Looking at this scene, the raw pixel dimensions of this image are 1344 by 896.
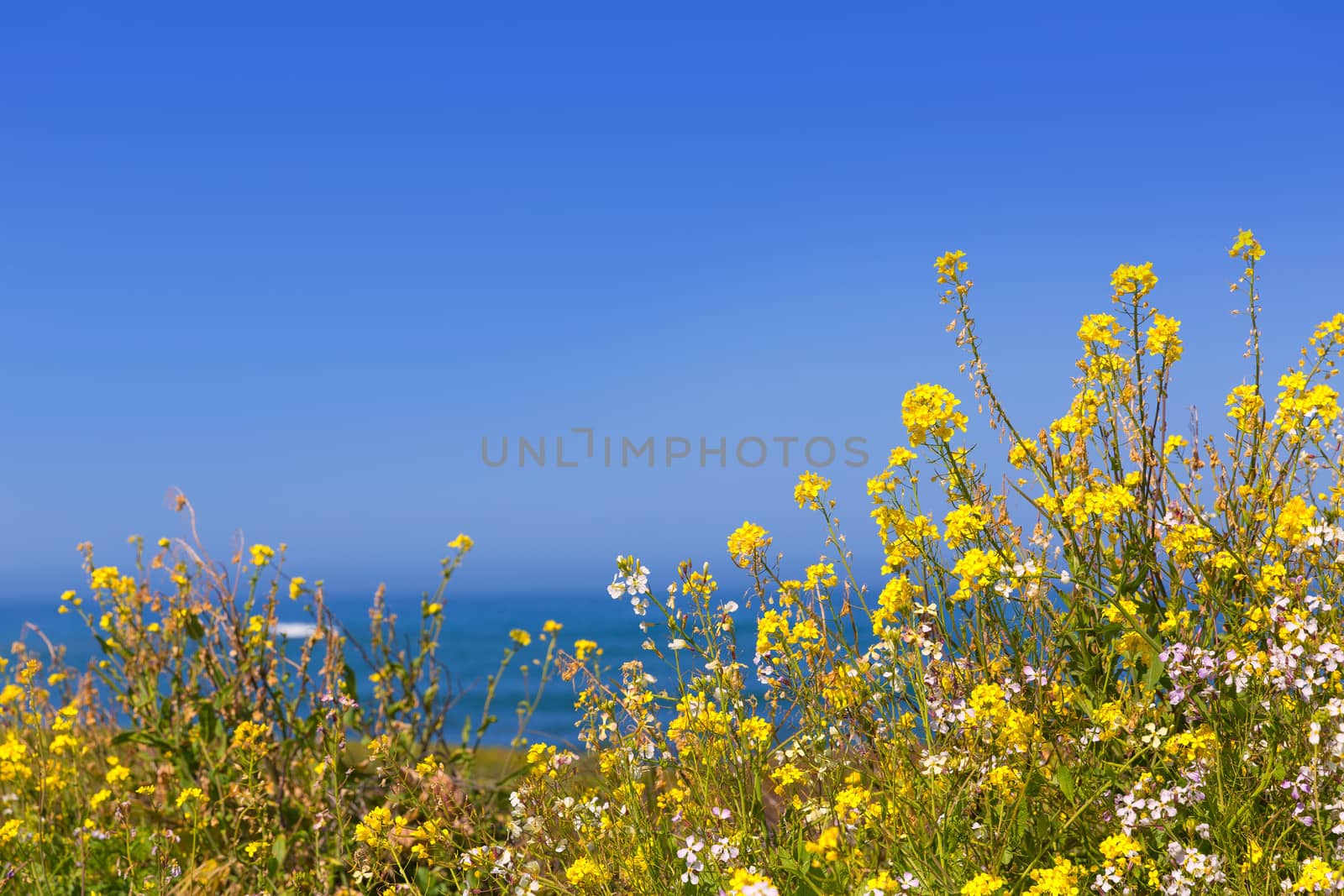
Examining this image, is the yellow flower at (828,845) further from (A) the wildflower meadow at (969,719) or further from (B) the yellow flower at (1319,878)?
(B) the yellow flower at (1319,878)

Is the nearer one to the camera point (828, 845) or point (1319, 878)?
point (828, 845)

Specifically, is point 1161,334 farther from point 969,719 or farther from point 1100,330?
point 969,719

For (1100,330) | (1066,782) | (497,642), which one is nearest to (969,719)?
(1066,782)

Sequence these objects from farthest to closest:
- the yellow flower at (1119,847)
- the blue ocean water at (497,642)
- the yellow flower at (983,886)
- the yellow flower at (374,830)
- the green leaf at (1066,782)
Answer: the blue ocean water at (497,642), the yellow flower at (374,830), the green leaf at (1066,782), the yellow flower at (1119,847), the yellow flower at (983,886)

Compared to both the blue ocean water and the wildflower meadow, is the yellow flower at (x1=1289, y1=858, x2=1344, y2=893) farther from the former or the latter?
the blue ocean water

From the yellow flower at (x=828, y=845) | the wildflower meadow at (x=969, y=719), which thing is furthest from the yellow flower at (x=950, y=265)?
the yellow flower at (x=828, y=845)

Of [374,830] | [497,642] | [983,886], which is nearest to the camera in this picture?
[983,886]

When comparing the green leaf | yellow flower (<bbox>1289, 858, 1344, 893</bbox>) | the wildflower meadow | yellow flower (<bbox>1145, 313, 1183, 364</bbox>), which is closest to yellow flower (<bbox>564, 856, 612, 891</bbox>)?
the wildflower meadow

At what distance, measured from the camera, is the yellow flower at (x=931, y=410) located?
9.15ft

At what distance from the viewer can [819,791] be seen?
2.98 metres

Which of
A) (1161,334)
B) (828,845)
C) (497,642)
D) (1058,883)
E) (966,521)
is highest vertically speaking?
(1161,334)

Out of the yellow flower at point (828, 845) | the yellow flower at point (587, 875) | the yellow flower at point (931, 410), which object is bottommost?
the yellow flower at point (587, 875)

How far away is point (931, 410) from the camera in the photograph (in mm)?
2795

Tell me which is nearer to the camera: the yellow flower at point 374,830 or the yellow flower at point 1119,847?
the yellow flower at point 1119,847
